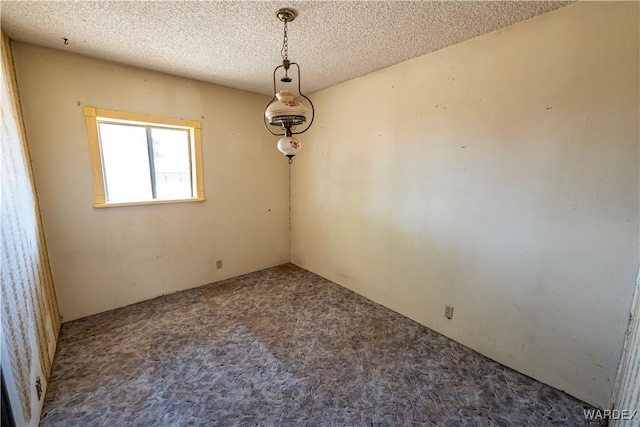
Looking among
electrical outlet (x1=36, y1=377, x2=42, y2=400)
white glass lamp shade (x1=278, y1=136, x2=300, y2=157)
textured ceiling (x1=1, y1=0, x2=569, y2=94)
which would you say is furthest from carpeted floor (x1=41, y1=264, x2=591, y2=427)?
textured ceiling (x1=1, y1=0, x2=569, y2=94)

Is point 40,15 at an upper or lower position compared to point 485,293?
upper

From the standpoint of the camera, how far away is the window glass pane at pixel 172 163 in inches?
121

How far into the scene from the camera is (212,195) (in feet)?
11.3

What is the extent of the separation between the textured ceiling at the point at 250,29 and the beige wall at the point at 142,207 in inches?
11.9

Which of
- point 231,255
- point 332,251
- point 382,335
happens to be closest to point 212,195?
point 231,255

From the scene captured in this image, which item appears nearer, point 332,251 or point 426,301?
point 426,301

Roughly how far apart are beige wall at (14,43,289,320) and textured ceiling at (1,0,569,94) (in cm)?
30

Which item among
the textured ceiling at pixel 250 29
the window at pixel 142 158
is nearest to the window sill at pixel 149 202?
the window at pixel 142 158

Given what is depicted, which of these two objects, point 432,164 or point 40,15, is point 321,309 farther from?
point 40,15

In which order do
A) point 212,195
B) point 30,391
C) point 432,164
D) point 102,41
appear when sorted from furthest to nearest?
point 212,195, point 432,164, point 102,41, point 30,391

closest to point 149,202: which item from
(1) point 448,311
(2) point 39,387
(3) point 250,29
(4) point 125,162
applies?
(4) point 125,162

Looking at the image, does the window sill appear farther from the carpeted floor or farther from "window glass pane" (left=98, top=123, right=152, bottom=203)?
the carpeted floor

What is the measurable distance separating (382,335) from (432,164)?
163cm

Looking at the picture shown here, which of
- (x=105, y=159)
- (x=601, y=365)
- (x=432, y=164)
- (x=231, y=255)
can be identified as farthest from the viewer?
(x=231, y=255)
